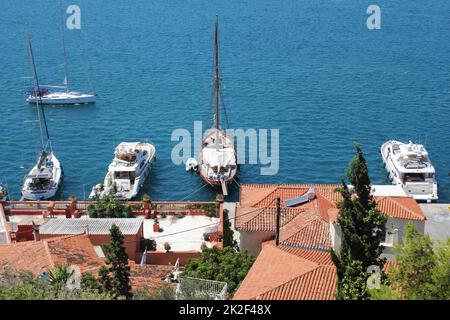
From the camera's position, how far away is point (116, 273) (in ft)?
86.1

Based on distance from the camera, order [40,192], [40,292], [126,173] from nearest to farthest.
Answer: [40,292] < [40,192] < [126,173]

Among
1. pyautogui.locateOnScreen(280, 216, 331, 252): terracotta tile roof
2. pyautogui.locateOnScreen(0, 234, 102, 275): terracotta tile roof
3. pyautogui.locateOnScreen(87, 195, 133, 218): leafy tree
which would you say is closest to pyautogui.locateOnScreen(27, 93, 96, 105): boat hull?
pyautogui.locateOnScreen(87, 195, 133, 218): leafy tree

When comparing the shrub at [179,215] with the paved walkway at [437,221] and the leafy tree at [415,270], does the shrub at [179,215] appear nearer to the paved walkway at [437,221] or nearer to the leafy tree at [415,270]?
the paved walkway at [437,221]

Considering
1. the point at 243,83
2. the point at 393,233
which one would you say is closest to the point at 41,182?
the point at 393,233

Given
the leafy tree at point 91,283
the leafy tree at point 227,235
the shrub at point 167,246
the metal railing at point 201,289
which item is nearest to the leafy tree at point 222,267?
the metal railing at point 201,289

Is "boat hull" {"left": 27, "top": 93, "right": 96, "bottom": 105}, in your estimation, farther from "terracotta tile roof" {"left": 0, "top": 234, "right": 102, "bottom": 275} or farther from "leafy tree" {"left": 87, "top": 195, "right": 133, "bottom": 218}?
"terracotta tile roof" {"left": 0, "top": 234, "right": 102, "bottom": 275}

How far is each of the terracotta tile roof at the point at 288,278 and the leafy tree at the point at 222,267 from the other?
819 millimetres

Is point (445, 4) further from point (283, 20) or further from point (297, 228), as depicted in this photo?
point (297, 228)

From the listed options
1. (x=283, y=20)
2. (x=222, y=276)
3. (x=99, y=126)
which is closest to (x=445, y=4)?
(x=283, y=20)

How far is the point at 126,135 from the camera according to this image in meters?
61.6

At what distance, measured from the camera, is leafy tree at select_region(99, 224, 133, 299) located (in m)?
25.9

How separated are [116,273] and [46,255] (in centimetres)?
Answer: 508

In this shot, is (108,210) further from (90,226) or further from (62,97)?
(62,97)

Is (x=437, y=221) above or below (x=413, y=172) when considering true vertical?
below
